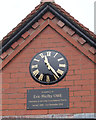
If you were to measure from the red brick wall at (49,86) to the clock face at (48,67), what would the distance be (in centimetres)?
15

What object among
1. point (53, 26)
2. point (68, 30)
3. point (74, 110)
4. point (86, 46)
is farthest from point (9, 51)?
point (74, 110)

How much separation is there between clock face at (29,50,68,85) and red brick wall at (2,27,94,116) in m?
0.15

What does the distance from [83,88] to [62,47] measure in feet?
5.43

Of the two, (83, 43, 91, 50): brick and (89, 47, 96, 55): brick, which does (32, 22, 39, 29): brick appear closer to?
(83, 43, 91, 50): brick

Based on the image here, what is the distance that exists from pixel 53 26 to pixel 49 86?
7.10 feet

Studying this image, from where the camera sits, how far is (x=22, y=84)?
15.5m

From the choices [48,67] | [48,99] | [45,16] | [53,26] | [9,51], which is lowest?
[48,99]

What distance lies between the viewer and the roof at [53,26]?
15.6m

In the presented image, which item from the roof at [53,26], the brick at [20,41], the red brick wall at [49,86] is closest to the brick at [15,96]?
the red brick wall at [49,86]

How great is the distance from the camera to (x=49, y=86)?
1530 cm

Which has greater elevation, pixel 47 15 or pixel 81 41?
pixel 47 15

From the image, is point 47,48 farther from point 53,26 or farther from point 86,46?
point 86,46

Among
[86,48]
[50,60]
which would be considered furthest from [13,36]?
[86,48]

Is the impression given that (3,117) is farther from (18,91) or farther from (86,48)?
(86,48)
